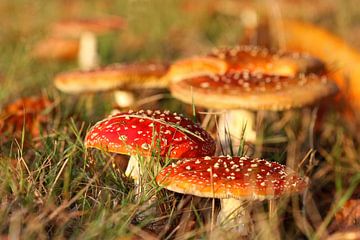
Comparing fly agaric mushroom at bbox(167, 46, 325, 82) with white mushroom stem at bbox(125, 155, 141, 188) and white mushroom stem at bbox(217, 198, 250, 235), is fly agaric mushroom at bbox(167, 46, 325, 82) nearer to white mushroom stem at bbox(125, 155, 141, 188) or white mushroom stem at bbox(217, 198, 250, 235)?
white mushroom stem at bbox(125, 155, 141, 188)

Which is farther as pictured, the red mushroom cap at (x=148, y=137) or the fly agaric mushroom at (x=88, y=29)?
the fly agaric mushroom at (x=88, y=29)

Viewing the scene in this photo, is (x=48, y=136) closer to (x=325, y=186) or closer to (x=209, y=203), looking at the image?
(x=209, y=203)

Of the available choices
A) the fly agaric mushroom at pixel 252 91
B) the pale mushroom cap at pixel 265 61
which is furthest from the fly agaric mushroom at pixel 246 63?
the fly agaric mushroom at pixel 252 91

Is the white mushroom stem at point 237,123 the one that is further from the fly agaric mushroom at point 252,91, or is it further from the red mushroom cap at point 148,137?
the red mushroom cap at point 148,137

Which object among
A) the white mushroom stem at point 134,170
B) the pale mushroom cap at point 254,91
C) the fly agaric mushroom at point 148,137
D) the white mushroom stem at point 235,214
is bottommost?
the white mushroom stem at point 235,214

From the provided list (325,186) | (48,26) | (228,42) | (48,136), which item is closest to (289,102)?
(325,186)

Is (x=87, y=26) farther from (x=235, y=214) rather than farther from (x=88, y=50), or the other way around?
(x=235, y=214)
